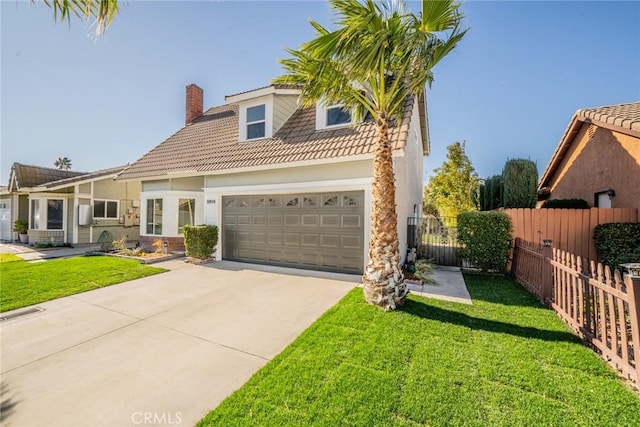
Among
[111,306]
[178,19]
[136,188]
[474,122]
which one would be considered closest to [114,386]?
[111,306]

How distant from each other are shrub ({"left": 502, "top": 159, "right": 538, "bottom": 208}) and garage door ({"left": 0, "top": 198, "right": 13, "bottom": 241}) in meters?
32.2

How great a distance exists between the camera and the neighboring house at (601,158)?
27.7ft

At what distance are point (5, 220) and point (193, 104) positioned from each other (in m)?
17.6

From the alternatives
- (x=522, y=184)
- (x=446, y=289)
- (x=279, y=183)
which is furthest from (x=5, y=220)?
(x=522, y=184)

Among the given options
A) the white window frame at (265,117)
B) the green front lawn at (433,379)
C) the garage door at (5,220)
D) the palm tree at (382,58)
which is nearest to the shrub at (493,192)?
the green front lawn at (433,379)

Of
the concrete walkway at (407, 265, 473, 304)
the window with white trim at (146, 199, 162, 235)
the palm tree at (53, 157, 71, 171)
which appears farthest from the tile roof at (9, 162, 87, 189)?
the palm tree at (53, 157, 71, 171)

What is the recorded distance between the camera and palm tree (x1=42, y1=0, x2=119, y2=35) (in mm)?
3311

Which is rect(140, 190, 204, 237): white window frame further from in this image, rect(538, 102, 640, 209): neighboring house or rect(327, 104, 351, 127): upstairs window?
rect(538, 102, 640, 209): neighboring house

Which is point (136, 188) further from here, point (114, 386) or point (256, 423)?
point (256, 423)

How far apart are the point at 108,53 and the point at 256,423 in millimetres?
10790

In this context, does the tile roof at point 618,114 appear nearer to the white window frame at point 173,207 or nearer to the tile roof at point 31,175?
the white window frame at point 173,207

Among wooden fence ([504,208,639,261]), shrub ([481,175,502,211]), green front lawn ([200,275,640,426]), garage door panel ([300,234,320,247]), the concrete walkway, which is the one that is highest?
shrub ([481,175,502,211])

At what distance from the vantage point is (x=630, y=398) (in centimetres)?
275

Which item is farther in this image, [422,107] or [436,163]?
[436,163]
